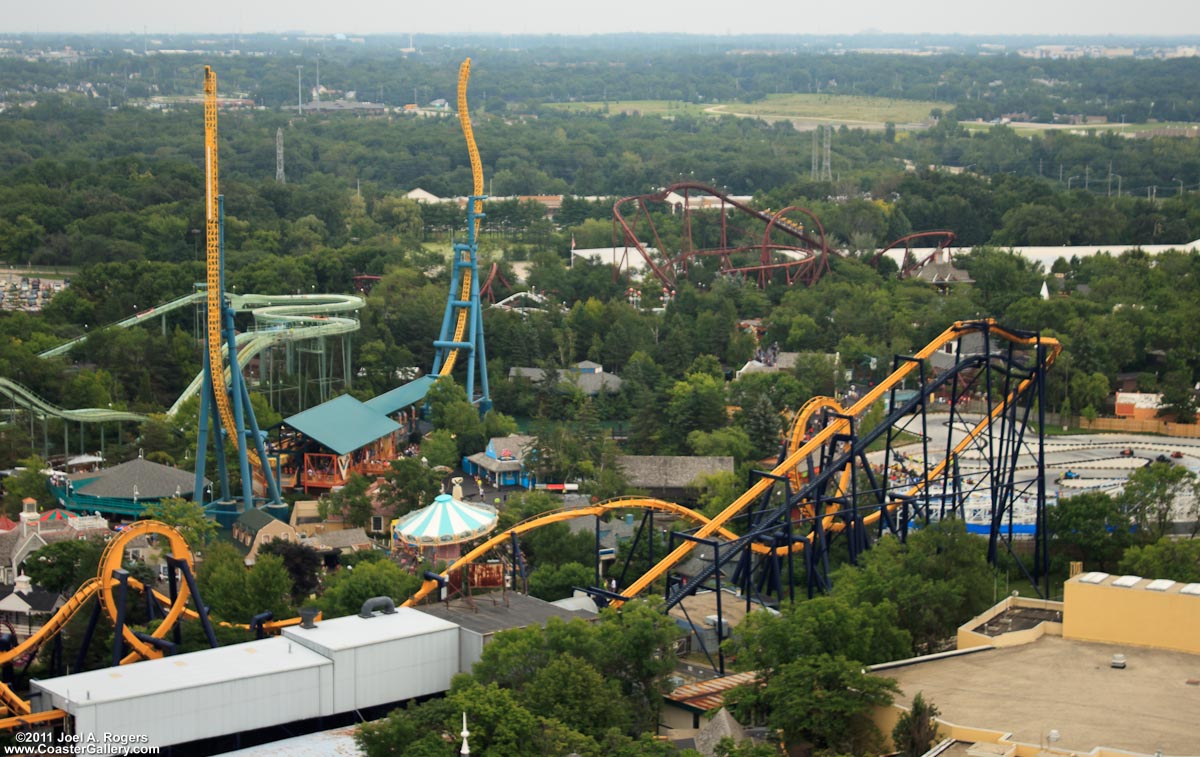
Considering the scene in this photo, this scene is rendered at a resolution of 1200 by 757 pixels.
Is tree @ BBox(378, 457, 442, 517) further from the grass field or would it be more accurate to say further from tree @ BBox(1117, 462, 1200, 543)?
the grass field

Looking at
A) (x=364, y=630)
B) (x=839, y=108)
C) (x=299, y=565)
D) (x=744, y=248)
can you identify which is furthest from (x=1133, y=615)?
(x=839, y=108)

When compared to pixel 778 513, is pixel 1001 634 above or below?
below

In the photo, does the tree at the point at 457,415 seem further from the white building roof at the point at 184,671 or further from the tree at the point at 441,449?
the white building roof at the point at 184,671

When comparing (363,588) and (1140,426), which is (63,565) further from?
(1140,426)

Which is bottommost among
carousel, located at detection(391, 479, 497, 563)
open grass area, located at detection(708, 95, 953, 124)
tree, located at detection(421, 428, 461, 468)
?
tree, located at detection(421, 428, 461, 468)

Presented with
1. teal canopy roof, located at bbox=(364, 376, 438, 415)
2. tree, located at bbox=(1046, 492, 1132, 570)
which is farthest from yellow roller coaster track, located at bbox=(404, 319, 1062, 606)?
teal canopy roof, located at bbox=(364, 376, 438, 415)

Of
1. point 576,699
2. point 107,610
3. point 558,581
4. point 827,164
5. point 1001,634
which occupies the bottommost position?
point 558,581

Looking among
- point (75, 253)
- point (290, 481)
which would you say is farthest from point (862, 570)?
point (75, 253)
